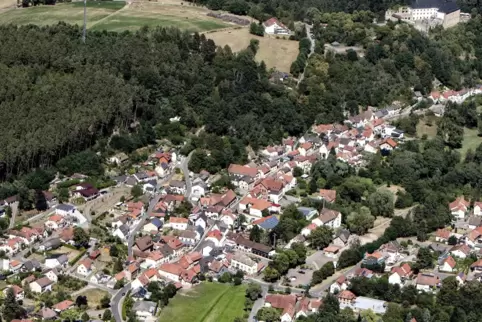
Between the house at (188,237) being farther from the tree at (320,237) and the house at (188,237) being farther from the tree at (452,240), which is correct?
the tree at (452,240)

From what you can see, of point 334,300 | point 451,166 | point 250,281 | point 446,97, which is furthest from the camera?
point 446,97

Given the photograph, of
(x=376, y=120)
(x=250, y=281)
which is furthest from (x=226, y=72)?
(x=250, y=281)

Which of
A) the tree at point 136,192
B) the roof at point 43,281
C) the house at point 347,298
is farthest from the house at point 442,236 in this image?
the roof at point 43,281

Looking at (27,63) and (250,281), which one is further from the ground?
(27,63)

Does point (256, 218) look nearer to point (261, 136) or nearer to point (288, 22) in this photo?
point (261, 136)

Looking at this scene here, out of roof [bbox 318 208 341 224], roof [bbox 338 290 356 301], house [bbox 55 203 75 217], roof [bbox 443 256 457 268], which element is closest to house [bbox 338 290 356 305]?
roof [bbox 338 290 356 301]

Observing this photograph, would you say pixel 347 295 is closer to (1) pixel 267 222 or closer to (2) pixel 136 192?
(1) pixel 267 222

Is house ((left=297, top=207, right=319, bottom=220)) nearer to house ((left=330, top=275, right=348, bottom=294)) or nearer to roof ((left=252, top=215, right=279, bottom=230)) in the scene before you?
roof ((left=252, top=215, right=279, bottom=230))
